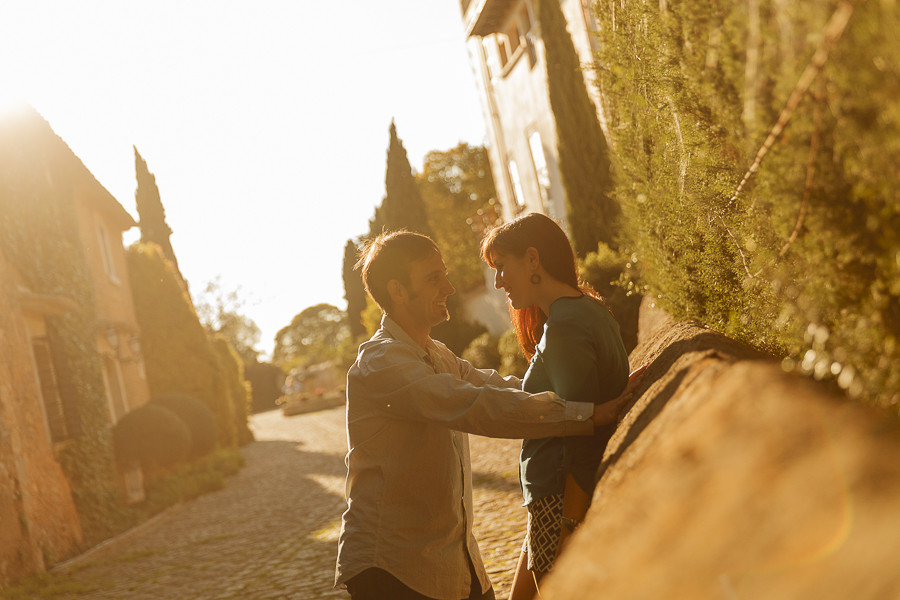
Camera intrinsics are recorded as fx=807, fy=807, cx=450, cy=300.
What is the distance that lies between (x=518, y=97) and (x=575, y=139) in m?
5.19

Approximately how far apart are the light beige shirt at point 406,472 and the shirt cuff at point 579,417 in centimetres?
28

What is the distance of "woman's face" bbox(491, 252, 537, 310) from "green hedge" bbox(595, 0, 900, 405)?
2.29ft

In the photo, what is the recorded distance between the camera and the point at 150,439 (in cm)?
1484

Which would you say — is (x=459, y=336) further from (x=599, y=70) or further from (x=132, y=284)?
(x=599, y=70)

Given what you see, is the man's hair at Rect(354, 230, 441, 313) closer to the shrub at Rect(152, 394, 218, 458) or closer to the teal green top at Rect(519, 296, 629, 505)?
the teal green top at Rect(519, 296, 629, 505)

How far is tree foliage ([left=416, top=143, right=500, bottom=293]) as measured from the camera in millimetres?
40938

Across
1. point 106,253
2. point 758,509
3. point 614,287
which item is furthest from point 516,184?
point 758,509

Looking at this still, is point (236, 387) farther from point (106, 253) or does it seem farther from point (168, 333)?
point (106, 253)

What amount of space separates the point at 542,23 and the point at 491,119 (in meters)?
7.14

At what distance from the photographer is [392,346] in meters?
3.05

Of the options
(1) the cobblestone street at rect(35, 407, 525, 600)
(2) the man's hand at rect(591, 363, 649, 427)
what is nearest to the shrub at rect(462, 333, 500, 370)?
(1) the cobblestone street at rect(35, 407, 525, 600)

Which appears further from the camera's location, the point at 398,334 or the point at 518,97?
the point at 518,97

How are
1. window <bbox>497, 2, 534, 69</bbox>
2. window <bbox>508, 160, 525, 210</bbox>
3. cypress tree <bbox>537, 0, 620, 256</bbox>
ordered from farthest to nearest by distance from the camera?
window <bbox>508, 160, 525, 210</bbox>
window <bbox>497, 2, 534, 69</bbox>
cypress tree <bbox>537, 0, 620, 256</bbox>

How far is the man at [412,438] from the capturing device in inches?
110
